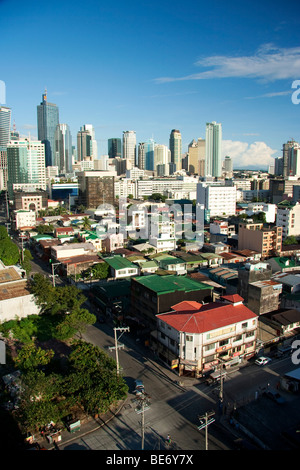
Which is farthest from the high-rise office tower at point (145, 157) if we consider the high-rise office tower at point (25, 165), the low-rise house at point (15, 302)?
the low-rise house at point (15, 302)

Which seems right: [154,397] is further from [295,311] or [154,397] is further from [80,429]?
[295,311]

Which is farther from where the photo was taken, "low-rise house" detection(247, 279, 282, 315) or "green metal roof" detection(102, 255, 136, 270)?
"green metal roof" detection(102, 255, 136, 270)

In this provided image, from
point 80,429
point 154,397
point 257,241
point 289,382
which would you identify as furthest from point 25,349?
point 257,241

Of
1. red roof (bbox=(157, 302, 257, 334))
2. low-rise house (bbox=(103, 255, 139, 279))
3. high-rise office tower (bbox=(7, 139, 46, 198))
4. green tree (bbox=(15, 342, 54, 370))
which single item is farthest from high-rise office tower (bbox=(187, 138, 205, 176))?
green tree (bbox=(15, 342, 54, 370))

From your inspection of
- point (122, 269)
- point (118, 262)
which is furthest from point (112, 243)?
point (122, 269)

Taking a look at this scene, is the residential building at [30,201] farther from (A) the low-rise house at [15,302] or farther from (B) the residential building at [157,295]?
(B) the residential building at [157,295]

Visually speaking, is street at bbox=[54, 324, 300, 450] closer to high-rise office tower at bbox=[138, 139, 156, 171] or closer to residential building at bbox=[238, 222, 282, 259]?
residential building at bbox=[238, 222, 282, 259]

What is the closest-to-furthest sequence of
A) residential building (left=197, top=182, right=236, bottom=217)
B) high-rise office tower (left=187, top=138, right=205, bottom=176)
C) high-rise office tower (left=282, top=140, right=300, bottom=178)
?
residential building (left=197, top=182, right=236, bottom=217), high-rise office tower (left=282, top=140, right=300, bottom=178), high-rise office tower (left=187, top=138, right=205, bottom=176)
